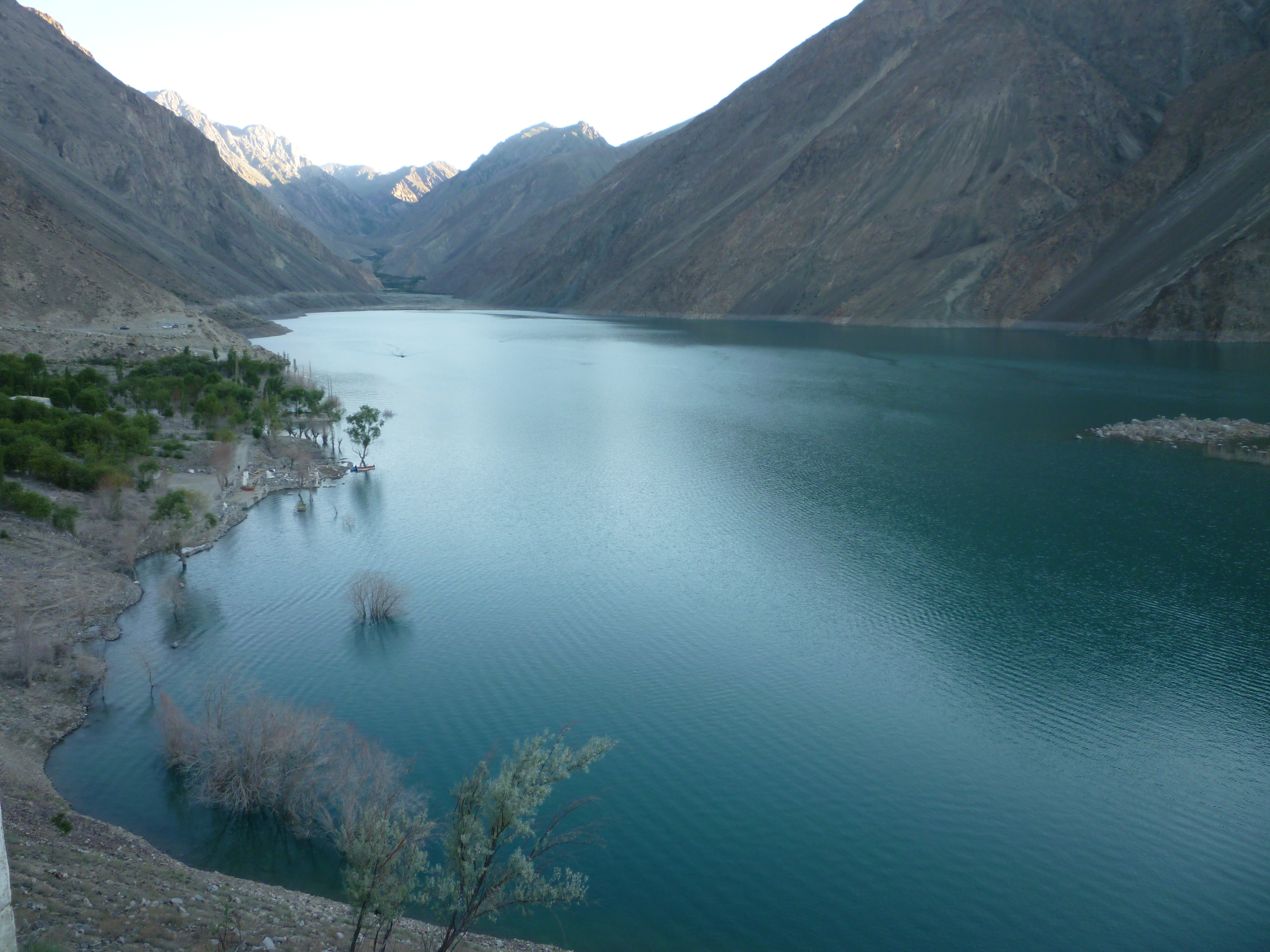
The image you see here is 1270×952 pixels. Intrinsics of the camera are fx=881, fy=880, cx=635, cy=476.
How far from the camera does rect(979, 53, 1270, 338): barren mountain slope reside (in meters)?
76.8

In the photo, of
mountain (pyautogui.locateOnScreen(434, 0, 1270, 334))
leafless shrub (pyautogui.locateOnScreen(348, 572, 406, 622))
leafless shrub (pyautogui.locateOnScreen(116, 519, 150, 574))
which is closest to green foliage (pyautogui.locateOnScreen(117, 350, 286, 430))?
leafless shrub (pyautogui.locateOnScreen(116, 519, 150, 574))

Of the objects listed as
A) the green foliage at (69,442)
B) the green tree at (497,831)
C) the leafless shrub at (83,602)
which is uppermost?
the green tree at (497,831)

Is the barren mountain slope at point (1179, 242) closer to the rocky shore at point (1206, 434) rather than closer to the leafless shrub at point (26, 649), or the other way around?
the rocky shore at point (1206, 434)

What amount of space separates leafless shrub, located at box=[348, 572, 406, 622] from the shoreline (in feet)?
21.6

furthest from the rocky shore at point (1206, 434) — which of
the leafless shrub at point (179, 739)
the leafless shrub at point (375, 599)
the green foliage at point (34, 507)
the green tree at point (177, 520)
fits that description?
the green foliage at point (34, 507)

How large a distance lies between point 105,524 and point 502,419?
28.0 m

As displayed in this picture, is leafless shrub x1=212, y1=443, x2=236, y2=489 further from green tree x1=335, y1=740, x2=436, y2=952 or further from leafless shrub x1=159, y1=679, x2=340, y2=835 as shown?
green tree x1=335, y1=740, x2=436, y2=952

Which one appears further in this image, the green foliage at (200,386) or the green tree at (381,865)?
the green foliage at (200,386)

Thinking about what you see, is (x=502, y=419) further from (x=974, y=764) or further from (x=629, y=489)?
(x=974, y=764)

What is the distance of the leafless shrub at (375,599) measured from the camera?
24766mm

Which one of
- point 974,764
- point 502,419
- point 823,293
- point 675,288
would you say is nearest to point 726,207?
point 675,288

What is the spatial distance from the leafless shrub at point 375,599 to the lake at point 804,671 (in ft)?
1.89

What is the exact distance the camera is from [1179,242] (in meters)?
83.8

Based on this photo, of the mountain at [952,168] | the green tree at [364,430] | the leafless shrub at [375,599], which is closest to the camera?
the leafless shrub at [375,599]
